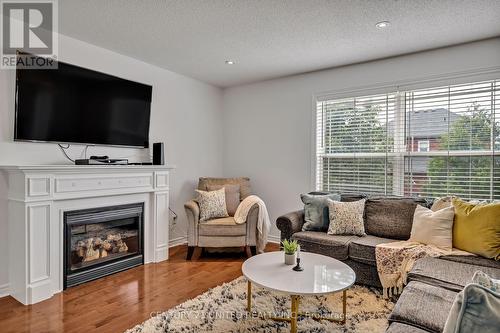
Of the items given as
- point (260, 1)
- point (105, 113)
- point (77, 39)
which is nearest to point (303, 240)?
point (260, 1)

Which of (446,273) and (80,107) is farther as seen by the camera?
(80,107)

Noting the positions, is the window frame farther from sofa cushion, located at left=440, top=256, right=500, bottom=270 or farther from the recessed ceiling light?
sofa cushion, located at left=440, top=256, right=500, bottom=270

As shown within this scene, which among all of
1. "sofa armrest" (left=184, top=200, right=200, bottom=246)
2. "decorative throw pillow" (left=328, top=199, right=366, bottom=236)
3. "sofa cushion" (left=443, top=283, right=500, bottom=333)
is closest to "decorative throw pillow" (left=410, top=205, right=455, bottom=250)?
"decorative throw pillow" (left=328, top=199, right=366, bottom=236)

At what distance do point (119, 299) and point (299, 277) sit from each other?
62.5 inches

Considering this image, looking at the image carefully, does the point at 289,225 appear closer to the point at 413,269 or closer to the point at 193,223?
the point at 193,223

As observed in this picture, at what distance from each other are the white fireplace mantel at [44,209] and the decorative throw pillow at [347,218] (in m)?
2.24

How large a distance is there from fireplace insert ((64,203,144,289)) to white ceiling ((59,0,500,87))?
1.77 metres

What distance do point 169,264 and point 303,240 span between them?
157cm

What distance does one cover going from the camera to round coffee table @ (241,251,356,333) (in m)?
1.91

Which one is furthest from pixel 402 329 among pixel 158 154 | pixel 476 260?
pixel 158 154

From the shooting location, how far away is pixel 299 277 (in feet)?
6.82

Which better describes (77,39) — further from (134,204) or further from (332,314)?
(332,314)

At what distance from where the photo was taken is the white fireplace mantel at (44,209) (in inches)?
99.2

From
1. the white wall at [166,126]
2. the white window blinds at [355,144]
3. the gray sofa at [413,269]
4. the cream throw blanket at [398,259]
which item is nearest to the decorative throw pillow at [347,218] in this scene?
the gray sofa at [413,269]
